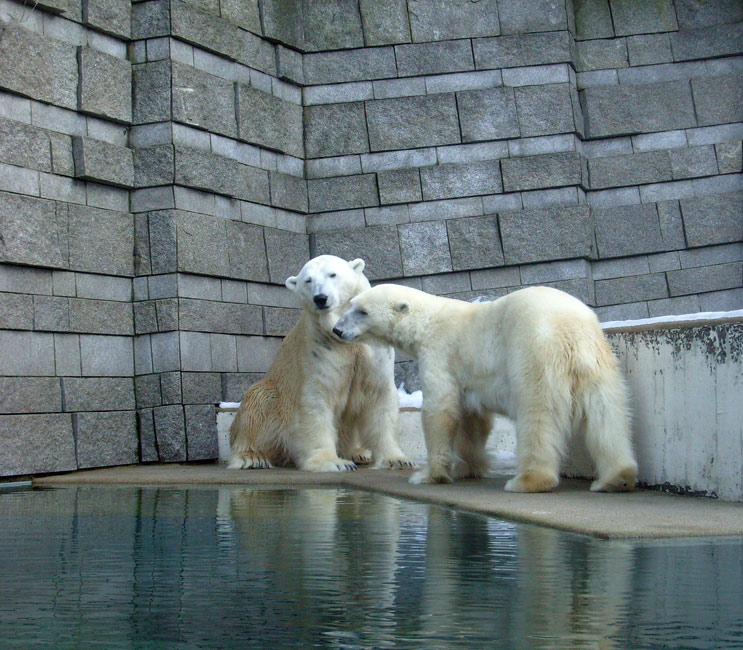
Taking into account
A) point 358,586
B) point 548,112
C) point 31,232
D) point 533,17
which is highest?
point 533,17

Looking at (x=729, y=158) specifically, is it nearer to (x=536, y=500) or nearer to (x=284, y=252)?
(x=284, y=252)

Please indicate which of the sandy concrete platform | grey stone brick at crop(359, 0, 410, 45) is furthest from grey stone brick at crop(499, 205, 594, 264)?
the sandy concrete platform

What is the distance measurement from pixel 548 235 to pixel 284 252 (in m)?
2.07

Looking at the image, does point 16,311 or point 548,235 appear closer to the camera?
point 16,311

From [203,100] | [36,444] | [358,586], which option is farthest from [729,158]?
[358,586]

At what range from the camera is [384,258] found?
26.7ft

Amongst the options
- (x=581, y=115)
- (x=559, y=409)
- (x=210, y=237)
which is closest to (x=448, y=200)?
(x=581, y=115)

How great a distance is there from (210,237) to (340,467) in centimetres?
228

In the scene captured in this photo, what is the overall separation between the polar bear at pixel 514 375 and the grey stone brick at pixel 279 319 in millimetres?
2667

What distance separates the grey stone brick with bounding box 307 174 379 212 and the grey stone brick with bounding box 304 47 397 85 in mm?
809

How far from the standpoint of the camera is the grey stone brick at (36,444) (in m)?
6.32

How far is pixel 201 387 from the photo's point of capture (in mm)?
7367

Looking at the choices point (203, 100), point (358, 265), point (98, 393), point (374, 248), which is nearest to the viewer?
point (358, 265)

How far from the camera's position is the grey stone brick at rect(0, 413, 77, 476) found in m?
6.32
